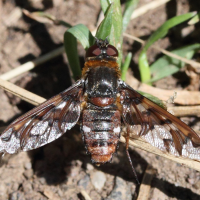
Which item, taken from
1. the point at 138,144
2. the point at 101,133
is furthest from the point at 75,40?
the point at 138,144

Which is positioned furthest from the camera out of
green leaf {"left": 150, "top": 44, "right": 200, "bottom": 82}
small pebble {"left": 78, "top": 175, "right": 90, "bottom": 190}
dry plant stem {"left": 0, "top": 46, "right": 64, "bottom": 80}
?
green leaf {"left": 150, "top": 44, "right": 200, "bottom": 82}

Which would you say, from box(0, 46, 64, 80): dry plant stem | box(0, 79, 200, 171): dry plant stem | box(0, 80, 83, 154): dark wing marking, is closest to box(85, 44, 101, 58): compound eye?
box(0, 80, 83, 154): dark wing marking

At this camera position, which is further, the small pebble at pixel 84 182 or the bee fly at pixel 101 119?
the small pebble at pixel 84 182

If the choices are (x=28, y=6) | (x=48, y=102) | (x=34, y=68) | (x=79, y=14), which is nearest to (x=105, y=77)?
(x=48, y=102)

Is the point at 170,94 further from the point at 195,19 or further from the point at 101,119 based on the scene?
the point at 101,119

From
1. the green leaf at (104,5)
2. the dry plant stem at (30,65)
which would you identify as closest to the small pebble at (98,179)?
the dry plant stem at (30,65)

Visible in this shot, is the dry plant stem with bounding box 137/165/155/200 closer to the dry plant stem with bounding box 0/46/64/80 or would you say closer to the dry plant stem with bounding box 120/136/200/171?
the dry plant stem with bounding box 120/136/200/171

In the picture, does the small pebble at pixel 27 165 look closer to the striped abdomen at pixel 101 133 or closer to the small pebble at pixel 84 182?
the small pebble at pixel 84 182
